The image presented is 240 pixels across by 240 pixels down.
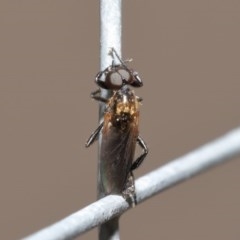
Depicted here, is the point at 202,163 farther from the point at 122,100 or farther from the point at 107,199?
the point at 122,100

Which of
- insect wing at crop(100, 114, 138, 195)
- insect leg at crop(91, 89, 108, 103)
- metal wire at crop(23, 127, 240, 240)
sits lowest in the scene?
metal wire at crop(23, 127, 240, 240)

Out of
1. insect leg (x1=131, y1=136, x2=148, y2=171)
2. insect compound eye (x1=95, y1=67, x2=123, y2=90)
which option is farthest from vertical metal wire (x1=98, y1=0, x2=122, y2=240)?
insect leg (x1=131, y1=136, x2=148, y2=171)

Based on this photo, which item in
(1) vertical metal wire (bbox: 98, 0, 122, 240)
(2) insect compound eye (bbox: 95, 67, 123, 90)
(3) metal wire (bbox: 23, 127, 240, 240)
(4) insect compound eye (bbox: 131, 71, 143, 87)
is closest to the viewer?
(3) metal wire (bbox: 23, 127, 240, 240)

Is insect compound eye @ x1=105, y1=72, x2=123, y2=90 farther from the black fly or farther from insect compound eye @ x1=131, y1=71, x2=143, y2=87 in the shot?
insect compound eye @ x1=131, y1=71, x2=143, y2=87

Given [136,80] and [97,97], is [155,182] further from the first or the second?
[136,80]

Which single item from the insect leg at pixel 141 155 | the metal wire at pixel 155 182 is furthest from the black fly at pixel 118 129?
the metal wire at pixel 155 182
